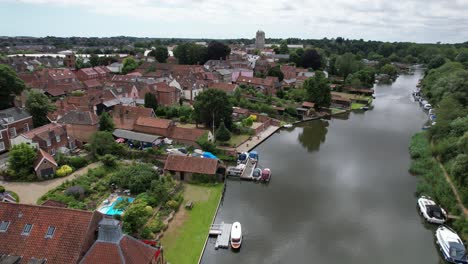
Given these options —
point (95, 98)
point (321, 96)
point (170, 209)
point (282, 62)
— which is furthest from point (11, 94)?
point (282, 62)

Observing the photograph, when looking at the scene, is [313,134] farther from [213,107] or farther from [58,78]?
[58,78]

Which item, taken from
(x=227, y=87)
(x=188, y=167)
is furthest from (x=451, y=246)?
(x=227, y=87)

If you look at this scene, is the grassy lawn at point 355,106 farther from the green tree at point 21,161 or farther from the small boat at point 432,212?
the green tree at point 21,161

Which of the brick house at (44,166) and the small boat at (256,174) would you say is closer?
the brick house at (44,166)

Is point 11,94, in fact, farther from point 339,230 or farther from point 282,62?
point 282,62

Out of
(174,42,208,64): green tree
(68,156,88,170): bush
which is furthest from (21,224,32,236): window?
(174,42,208,64): green tree

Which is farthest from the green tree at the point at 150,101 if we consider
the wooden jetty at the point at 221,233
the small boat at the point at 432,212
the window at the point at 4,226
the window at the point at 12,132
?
the small boat at the point at 432,212
